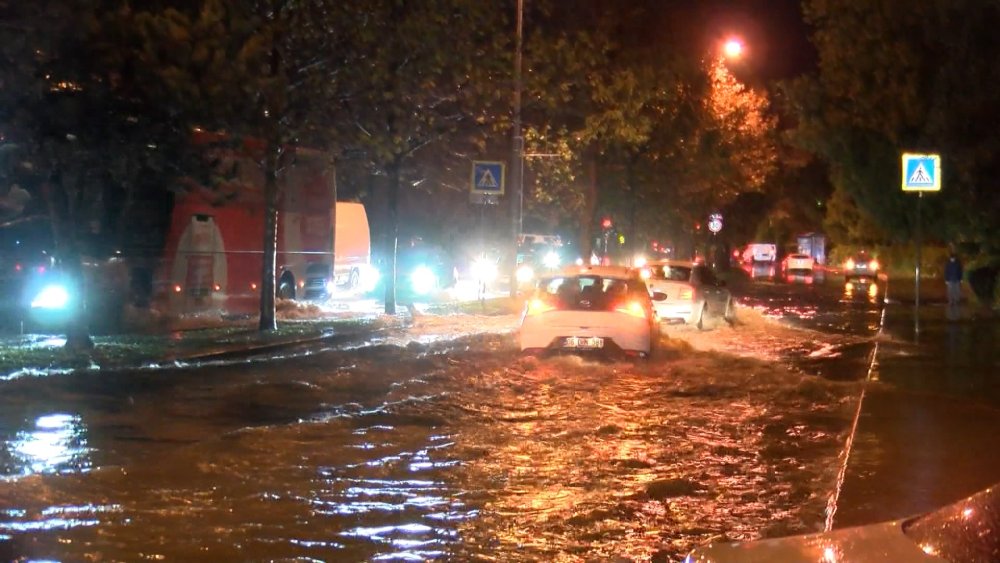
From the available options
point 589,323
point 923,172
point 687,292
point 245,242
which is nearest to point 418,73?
point 245,242

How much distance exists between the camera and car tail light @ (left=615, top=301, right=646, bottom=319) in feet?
54.0

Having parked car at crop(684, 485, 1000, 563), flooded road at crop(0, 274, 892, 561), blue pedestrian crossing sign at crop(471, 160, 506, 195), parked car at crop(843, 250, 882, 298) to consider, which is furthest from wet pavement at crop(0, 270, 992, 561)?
parked car at crop(843, 250, 882, 298)

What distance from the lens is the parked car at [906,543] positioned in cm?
330

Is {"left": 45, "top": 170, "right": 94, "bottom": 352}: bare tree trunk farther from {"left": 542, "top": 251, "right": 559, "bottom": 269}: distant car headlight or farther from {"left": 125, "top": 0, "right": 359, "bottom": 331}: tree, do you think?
{"left": 542, "top": 251, "right": 559, "bottom": 269}: distant car headlight

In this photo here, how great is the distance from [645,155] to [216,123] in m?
24.8

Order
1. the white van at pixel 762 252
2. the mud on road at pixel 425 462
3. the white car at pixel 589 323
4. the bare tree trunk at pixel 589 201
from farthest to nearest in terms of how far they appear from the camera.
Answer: the white van at pixel 762 252, the bare tree trunk at pixel 589 201, the white car at pixel 589 323, the mud on road at pixel 425 462

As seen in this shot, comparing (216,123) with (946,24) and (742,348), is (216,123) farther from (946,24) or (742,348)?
(946,24)

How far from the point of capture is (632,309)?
54.3 feet

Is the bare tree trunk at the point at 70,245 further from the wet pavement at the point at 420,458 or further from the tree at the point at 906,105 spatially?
the tree at the point at 906,105

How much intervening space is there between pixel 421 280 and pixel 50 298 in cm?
1978

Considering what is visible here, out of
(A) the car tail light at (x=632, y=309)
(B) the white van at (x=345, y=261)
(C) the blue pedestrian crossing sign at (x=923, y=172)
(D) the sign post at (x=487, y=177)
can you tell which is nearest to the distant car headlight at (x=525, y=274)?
(B) the white van at (x=345, y=261)

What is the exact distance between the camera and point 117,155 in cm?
1562

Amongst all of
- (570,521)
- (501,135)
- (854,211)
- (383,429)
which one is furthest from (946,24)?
(570,521)

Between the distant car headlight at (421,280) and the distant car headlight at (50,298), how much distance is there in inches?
754
